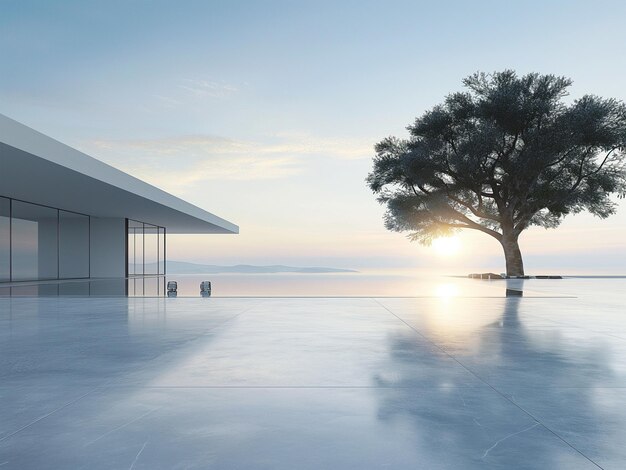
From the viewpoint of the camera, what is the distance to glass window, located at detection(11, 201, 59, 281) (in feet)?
103

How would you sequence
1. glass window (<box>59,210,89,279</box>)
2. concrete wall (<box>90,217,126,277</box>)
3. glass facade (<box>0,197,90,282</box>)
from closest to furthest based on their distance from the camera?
glass facade (<box>0,197,90,282</box>) → glass window (<box>59,210,89,279</box>) → concrete wall (<box>90,217,126,277</box>)

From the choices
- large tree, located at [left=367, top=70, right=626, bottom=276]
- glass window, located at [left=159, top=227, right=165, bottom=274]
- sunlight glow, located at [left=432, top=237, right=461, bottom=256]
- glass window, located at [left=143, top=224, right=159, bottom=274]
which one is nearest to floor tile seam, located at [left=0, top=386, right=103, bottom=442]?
large tree, located at [left=367, top=70, right=626, bottom=276]

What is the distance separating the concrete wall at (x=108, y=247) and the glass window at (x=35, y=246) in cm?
207

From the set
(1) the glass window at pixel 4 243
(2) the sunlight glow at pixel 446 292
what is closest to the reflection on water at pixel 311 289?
(2) the sunlight glow at pixel 446 292

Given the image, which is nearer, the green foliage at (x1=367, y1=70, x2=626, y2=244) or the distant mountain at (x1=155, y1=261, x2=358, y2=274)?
the green foliage at (x1=367, y1=70, x2=626, y2=244)

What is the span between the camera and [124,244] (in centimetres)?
3275

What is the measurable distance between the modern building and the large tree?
40.6 ft

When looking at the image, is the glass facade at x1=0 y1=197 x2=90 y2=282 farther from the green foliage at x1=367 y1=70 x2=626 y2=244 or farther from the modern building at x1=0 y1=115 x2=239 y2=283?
the green foliage at x1=367 y1=70 x2=626 y2=244

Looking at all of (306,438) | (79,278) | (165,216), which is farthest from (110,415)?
(79,278)

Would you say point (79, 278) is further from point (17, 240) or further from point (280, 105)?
point (280, 105)

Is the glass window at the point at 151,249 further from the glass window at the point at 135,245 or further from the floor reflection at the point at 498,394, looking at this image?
the floor reflection at the point at 498,394

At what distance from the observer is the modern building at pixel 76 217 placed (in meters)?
16.7

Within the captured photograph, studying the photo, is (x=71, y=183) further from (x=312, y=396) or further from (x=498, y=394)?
(x=498, y=394)

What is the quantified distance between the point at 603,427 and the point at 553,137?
1071 inches
